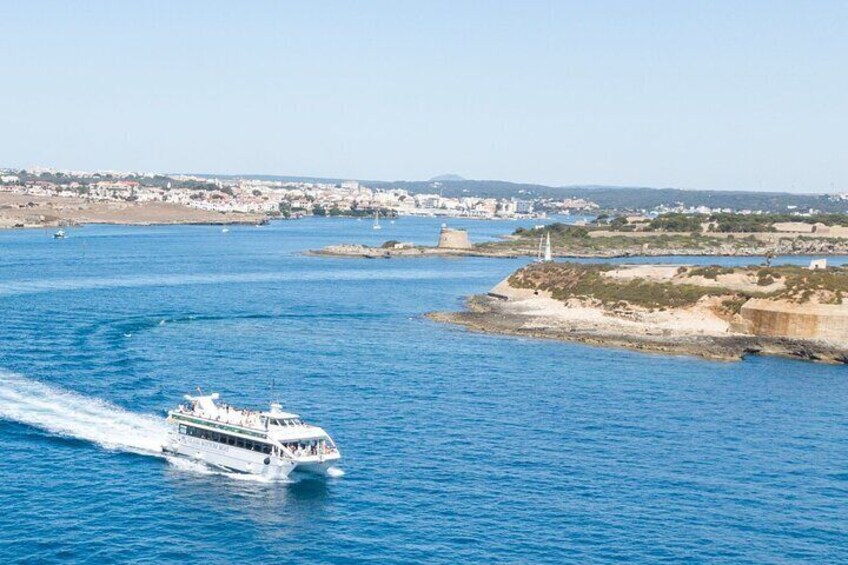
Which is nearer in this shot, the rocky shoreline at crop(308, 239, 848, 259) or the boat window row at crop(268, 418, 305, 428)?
the boat window row at crop(268, 418, 305, 428)

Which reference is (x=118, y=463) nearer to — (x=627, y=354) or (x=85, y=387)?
(x=85, y=387)

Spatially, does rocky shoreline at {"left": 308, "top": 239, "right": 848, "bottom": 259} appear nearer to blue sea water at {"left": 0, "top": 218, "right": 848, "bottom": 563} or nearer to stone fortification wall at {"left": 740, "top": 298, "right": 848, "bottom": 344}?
blue sea water at {"left": 0, "top": 218, "right": 848, "bottom": 563}

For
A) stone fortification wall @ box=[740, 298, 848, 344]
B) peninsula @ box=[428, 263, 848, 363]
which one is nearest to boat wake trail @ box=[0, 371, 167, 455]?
peninsula @ box=[428, 263, 848, 363]

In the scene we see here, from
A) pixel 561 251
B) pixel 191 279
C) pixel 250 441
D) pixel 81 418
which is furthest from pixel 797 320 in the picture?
pixel 561 251

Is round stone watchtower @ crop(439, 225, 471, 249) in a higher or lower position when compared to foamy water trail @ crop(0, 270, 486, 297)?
higher

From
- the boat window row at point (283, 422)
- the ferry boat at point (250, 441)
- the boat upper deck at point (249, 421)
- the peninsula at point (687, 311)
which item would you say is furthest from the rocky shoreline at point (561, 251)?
the boat window row at point (283, 422)

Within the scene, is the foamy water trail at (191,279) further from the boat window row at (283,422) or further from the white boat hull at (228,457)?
the boat window row at (283,422)

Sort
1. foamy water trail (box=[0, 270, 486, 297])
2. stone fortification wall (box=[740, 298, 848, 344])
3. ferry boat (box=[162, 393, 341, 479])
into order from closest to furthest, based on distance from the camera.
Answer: ferry boat (box=[162, 393, 341, 479])
stone fortification wall (box=[740, 298, 848, 344])
foamy water trail (box=[0, 270, 486, 297])

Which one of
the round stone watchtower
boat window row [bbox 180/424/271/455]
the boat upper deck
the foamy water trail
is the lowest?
the foamy water trail
